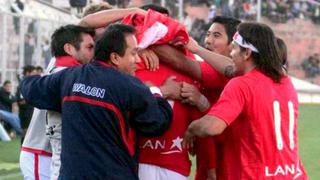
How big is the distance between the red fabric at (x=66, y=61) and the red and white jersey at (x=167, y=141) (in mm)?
590

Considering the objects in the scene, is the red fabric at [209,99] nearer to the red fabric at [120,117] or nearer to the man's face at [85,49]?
the red fabric at [120,117]

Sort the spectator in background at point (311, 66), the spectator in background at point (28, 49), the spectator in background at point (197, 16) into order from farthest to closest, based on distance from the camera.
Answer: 1. the spectator in background at point (311, 66)
2. the spectator in background at point (197, 16)
3. the spectator in background at point (28, 49)

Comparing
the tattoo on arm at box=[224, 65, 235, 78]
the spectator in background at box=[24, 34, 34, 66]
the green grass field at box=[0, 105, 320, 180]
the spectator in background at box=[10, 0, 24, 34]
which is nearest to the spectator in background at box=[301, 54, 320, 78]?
the green grass field at box=[0, 105, 320, 180]

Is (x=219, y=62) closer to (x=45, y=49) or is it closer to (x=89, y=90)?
(x=89, y=90)

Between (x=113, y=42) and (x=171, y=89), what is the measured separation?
481mm

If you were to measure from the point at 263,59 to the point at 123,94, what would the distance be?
2.60ft

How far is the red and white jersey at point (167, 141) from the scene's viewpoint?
464cm

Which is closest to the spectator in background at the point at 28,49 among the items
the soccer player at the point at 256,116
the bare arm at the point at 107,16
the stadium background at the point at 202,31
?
the stadium background at the point at 202,31

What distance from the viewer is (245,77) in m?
4.32

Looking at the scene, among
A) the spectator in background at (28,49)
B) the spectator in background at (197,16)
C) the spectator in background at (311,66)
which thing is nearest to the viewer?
the spectator in background at (28,49)

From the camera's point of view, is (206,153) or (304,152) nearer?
(206,153)

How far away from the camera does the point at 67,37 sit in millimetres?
5117

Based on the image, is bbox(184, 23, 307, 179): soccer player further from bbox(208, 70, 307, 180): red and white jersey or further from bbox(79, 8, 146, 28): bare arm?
bbox(79, 8, 146, 28): bare arm

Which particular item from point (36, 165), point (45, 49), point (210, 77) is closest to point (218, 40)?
point (210, 77)
